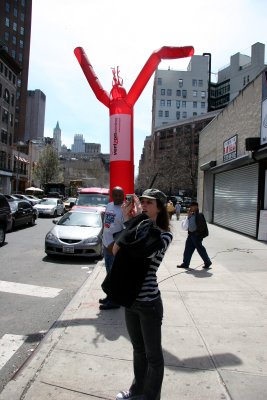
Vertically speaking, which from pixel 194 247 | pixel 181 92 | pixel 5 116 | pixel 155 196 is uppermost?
pixel 181 92

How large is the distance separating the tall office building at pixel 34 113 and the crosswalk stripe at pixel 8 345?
5320 inches

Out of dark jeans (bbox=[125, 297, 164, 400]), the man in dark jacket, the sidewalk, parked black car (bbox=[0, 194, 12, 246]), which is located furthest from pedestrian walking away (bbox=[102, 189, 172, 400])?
parked black car (bbox=[0, 194, 12, 246])

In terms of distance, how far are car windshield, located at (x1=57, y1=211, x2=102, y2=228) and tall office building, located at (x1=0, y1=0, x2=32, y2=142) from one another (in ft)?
261

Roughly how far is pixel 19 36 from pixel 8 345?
95711 millimetres

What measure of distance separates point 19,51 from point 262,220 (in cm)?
8724

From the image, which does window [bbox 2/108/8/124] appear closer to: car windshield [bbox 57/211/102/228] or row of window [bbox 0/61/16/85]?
row of window [bbox 0/61/16/85]

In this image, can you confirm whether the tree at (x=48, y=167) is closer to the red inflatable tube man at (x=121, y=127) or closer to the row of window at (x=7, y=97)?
the row of window at (x=7, y=97)

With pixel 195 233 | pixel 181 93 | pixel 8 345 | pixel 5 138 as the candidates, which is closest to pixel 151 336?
pixel 8 345

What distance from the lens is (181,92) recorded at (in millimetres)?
117438

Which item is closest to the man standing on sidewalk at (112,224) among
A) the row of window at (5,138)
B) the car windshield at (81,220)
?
the car windshield at (81,220)

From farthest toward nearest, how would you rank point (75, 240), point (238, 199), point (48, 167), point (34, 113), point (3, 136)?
point (34, 113) → point (48, 167) → point (3, 136) → point (238, 199) → point (75, 240)

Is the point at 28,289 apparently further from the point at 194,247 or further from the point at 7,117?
the point at 7,117

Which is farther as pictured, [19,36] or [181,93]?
[181,93]

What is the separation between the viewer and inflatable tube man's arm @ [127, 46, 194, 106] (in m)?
9.09
